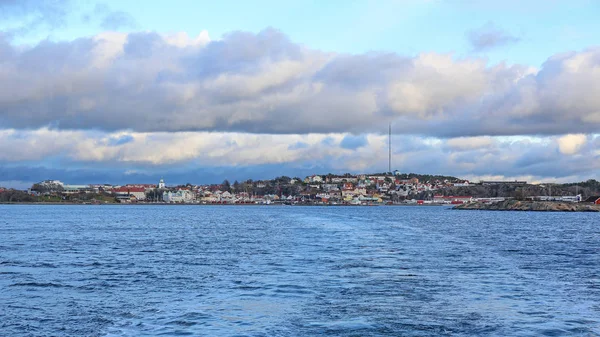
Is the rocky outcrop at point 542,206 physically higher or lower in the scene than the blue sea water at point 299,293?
higher

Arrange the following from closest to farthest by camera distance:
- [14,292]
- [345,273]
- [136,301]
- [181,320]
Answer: [181,320], [136,301], [14,292], [345,273]

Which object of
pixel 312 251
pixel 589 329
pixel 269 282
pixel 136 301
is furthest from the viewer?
pixel 312 251

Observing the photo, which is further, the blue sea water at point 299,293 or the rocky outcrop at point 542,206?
the rocky outcrop at point 542,206

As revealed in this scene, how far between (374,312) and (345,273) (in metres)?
8.23

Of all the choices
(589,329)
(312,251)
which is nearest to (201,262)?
(312,251)

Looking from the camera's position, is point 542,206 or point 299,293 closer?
point 299,293

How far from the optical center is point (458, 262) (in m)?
29.7

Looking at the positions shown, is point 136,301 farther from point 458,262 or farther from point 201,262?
point 458,262

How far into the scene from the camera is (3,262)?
28984 mm

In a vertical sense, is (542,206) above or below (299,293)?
above

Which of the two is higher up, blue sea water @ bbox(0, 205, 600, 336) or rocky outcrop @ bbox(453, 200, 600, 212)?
rocky outcrop @ bbox(453, 200, 600, 212)

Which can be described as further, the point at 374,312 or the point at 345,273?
the point at 345,273

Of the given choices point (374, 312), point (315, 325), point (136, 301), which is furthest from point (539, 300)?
point (136, 301)

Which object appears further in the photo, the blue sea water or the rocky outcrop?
the rocky outcrop
